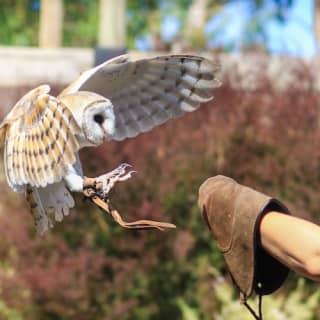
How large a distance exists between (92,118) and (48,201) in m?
0.33

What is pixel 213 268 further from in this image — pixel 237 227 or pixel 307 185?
pixel 237 227

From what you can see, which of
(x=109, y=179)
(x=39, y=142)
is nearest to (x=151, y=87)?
Answer: (x=39, y=142)

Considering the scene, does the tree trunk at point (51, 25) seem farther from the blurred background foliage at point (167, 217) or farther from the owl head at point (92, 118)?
the owl head at point (92, 118)

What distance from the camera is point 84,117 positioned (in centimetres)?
258

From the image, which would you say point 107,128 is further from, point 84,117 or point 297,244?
point 297,244

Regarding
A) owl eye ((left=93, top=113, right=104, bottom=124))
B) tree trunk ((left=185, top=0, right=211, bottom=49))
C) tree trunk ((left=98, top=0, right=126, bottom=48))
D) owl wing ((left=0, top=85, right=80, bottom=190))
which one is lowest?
tree trunk ((left=185, top=0, right=211, bottom=49))

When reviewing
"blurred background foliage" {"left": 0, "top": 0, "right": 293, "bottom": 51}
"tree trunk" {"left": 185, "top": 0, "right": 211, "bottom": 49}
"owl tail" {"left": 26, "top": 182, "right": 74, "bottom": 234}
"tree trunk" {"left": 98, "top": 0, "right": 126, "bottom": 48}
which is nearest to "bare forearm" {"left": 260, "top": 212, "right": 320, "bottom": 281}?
"owl tail" {"left": 26, "top": 182, "right": 74, "bottom": 234}

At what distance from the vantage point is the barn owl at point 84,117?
2611 millimetres

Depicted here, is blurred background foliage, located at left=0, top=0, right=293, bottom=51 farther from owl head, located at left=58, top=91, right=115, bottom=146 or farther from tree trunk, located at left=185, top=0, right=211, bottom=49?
owl head, located at left=58, top=91, right=115, bottom=146

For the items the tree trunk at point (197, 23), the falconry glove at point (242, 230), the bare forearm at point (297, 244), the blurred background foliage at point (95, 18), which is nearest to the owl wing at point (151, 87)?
the falconry glove at point (242, 230)

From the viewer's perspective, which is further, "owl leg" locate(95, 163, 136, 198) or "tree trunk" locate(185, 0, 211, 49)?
"tree trunk" locate(185, 0, 211, 49)

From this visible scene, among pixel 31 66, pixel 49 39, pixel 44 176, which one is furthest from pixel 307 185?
pixel 49 39

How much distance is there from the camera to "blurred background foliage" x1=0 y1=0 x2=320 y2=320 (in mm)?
6520

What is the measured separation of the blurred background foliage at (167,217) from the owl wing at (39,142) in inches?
138
